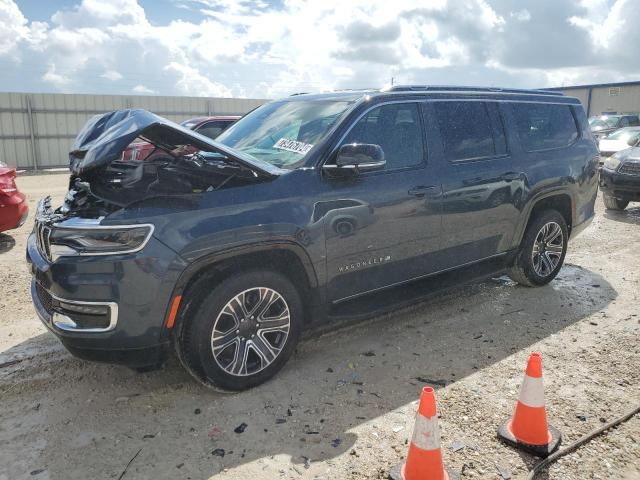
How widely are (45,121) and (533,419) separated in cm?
1942

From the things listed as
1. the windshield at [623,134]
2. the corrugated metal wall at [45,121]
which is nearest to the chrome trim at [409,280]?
the windshield at [623,134]

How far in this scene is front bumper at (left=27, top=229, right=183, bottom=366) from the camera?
290 cm

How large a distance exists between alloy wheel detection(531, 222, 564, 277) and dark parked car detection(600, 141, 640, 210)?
504 centimetres

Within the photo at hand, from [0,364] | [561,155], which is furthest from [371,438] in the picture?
[561,155]

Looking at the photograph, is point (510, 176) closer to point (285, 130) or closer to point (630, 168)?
point (285, 130)

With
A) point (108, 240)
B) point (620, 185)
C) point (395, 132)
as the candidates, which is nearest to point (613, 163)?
point (620, 185)

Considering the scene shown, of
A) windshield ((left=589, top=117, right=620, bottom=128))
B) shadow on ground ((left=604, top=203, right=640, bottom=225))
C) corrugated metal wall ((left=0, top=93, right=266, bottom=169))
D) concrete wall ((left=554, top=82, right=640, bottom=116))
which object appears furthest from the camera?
concrete wall ((left=554, top=82, right=640, bottom=116))

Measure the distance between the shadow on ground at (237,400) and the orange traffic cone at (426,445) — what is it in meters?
0.50

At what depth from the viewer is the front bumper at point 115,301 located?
9.52 ft

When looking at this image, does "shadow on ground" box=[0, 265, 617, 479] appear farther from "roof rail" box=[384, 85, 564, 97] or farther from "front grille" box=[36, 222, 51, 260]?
"roof rail" box=[384, 85, 564, 97]

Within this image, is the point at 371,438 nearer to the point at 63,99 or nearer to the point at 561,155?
the point at 561,155

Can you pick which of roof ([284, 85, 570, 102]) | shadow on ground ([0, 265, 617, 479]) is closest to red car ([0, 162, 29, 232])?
shadow on ground ([0, 265, 617, 479])

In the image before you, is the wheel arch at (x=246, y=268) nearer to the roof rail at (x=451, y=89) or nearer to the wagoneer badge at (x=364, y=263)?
the wagoneer badge at (x=364, y=263)

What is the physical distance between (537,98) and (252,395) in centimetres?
398
